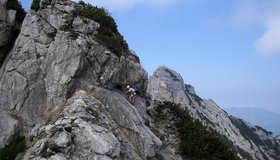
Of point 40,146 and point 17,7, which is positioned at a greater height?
point 17,7

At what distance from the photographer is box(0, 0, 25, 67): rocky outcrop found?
27.0 metres

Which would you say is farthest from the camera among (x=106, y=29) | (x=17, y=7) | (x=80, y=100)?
(x=17, y=7)

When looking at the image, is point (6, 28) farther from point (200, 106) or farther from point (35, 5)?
point (200, 106)

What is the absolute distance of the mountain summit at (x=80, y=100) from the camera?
19062mm

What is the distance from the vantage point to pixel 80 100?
21.7m

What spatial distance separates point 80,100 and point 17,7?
11.7m

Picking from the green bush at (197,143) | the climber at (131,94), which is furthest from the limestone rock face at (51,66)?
the green bush at (197,143)

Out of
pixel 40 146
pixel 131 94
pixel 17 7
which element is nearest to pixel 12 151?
pixel 40 146

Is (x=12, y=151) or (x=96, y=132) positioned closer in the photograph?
(x=96, y=132)

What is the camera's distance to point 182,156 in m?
25.0

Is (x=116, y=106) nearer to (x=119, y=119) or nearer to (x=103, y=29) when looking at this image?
(x=119, y=119)

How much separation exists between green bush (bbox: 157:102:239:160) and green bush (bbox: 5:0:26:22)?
1336cm

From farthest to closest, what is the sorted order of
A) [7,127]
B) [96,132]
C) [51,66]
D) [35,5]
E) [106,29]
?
[35,5]
[106,29]
[51,66]
[7,127]
[96,132]

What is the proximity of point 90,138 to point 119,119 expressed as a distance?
391cm
